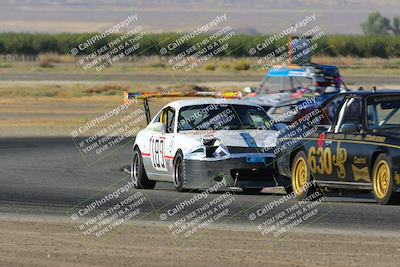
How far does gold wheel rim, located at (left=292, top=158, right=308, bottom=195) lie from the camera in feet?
55.1

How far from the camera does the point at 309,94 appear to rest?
99.7ft

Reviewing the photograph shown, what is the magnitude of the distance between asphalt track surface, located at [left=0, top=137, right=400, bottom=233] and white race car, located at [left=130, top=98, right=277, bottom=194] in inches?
10.9

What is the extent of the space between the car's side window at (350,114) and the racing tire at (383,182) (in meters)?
0.85

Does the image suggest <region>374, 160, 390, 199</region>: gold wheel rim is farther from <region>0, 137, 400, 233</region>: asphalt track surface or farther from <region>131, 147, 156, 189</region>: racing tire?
<region>131, 147, 156, 189</region>: racing tire

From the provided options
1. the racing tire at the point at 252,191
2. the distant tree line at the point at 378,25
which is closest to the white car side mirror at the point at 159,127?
the racing tire at the point at 252,191

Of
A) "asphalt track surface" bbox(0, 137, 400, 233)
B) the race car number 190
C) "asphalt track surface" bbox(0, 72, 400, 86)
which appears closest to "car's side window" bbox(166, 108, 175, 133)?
→ the race car number 190

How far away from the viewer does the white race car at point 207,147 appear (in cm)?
1741

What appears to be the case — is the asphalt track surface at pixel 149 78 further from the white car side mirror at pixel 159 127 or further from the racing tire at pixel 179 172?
the racing tire at pixel 179 172

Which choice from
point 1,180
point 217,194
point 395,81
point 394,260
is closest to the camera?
point 394,260

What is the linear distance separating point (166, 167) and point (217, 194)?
1143 millimetres

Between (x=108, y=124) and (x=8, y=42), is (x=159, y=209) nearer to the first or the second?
(x=108, y=124)

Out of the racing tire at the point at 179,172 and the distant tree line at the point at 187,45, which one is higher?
the racing tire at the point at 179,172

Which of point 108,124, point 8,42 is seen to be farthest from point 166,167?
point 8,42

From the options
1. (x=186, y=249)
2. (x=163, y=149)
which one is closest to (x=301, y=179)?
(x=163, y=149)
